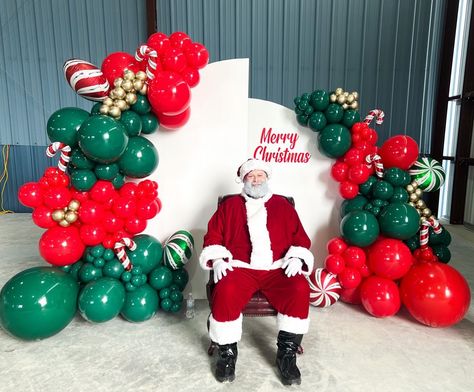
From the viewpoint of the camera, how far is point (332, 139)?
2.37 meters

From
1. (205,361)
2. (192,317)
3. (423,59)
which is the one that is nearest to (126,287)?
(192,317)

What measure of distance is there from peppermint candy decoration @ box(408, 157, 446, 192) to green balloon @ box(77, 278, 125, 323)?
211cm

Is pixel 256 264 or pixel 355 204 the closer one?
pixel 256 264

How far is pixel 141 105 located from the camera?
85.1 inches

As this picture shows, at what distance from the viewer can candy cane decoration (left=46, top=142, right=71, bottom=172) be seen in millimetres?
2016

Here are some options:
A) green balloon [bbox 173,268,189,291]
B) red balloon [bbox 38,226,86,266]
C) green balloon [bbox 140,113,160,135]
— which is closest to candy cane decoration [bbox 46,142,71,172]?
red balloon [bbox 38,226,86,266]

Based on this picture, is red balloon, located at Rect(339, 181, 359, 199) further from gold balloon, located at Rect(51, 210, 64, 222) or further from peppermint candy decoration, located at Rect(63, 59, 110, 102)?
gold balloon, located at Rect(51, 210, 64, 222)

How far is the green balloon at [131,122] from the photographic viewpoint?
6.99 feet

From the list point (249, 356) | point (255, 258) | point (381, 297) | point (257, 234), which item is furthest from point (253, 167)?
point (381, 297)

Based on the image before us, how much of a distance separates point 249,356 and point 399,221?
4.11ft

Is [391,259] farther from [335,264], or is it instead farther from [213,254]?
[213,254]

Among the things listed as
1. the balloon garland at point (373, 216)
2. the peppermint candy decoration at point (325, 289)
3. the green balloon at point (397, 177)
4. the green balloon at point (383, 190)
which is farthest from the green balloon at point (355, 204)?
the peppermint candy decoration at point (325, 289)

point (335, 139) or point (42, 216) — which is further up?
point (335, 139)

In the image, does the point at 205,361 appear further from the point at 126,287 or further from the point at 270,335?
the point at 126,287
